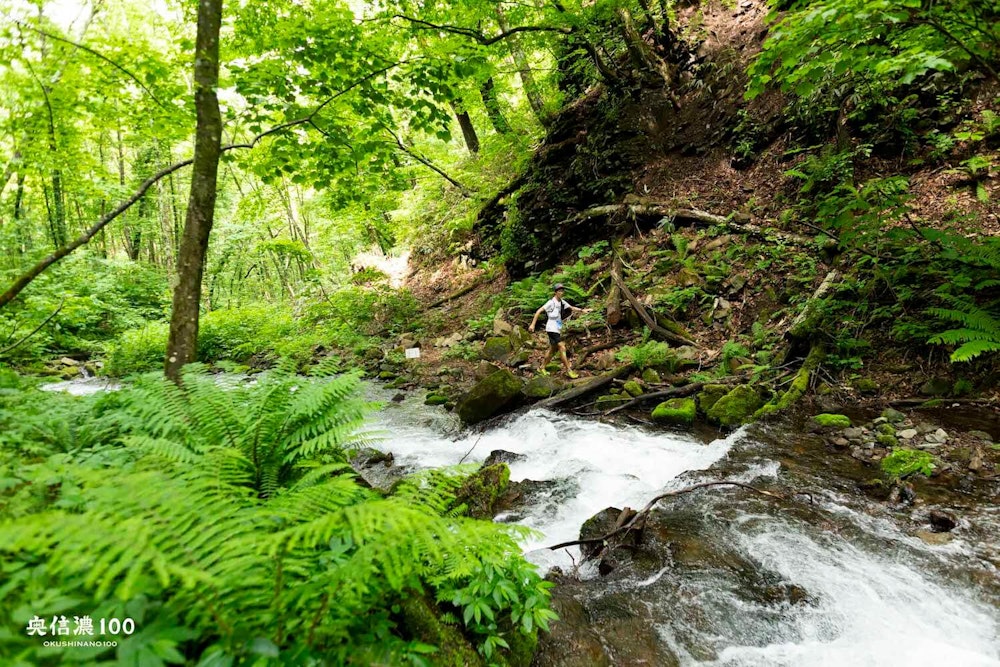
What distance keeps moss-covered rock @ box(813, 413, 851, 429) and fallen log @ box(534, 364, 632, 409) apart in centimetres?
298

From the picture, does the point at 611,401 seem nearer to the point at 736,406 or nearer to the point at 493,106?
the point at 736,406

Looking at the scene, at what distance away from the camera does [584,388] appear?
7.72 meters

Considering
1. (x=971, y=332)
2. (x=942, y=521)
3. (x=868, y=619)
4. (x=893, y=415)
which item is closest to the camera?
(x=868, y=619)

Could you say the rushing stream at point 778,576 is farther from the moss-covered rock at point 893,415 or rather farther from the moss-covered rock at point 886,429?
the moss-covered rock at point 893,415

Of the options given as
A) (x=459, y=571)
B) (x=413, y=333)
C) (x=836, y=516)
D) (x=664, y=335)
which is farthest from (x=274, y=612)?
(x=413, y=333)

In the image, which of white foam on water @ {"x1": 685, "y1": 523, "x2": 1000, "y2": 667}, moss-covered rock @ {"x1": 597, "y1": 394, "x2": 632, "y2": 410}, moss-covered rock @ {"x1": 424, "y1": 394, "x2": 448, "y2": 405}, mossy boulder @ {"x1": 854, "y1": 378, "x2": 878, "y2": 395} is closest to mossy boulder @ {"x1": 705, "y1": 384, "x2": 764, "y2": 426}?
mossy boulder @ {"x1": 854, "y1": 378, "x2": 878, "y2": 395}

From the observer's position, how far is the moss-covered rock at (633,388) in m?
7.27

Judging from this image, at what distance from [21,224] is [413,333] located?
45.4 ft

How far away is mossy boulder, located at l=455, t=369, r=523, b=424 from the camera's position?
300 inches

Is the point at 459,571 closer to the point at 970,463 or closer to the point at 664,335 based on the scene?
the point at 970,463

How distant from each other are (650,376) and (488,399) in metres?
2.79

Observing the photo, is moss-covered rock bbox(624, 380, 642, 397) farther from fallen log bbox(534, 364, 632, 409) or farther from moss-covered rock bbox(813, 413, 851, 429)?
moss-covered rock bbox(813, 413, 851, 429)

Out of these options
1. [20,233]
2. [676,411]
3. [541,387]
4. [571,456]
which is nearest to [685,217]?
[541,387]

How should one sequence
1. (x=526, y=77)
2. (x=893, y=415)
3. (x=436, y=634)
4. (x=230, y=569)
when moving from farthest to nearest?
1. (x=526, y=77)
2. (x=893, y=415)
3. (x=436, y=634)
4. (x=230, y=569)
